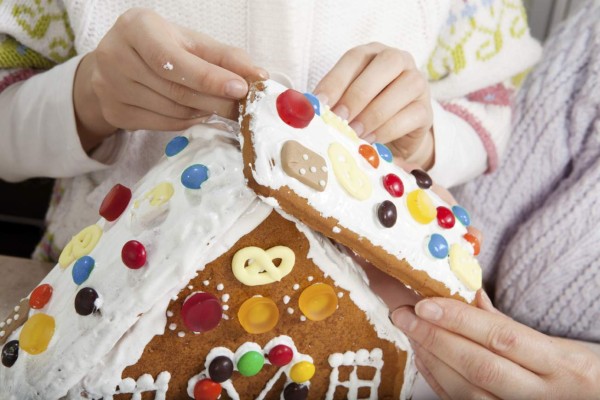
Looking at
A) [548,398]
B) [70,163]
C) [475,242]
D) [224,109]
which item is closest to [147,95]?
[224,109]

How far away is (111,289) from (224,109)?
0.16 meters

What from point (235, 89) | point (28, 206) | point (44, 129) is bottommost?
point (28, 206)

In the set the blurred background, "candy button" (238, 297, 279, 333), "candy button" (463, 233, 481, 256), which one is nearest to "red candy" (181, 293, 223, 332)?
"candy button" (238, 297, 279, 333)

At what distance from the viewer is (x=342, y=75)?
1.83 ft

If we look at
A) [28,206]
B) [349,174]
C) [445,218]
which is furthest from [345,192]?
[28,206]

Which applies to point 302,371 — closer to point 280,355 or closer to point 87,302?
point 280,355

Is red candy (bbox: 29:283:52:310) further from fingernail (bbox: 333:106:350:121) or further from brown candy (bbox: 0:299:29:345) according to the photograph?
fingernail (bbox: 333:106:350:121)

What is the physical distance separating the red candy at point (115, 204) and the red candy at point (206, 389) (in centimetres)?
15

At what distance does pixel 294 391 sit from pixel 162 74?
0.28 meters

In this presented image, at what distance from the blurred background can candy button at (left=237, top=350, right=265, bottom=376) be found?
2.51 feet

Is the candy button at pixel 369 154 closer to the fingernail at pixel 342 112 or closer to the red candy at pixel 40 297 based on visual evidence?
the fingernail at pixel 342 112

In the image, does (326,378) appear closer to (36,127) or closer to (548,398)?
(548,398)

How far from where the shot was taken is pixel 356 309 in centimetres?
49

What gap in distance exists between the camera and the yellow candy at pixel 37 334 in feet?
1.44
